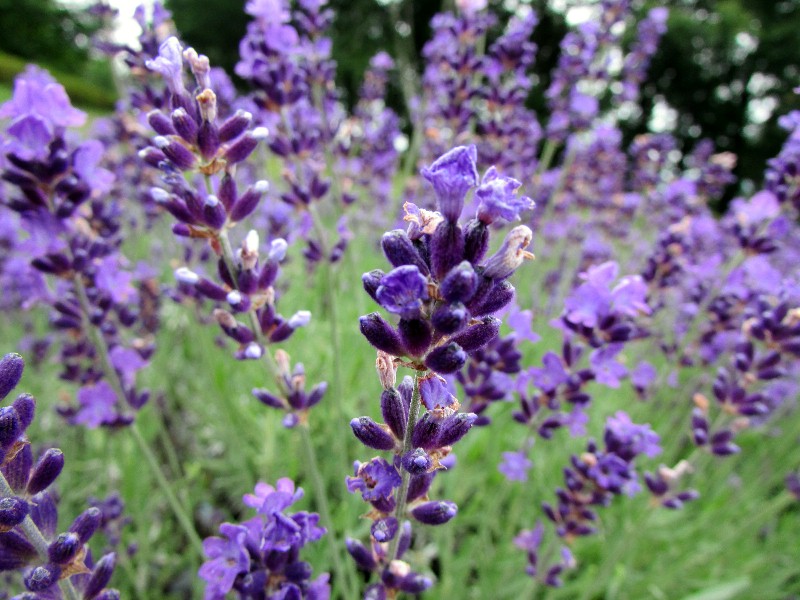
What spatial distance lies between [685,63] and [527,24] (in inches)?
733

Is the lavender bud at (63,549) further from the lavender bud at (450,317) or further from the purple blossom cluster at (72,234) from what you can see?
the purple blossom cluster at (72,234)

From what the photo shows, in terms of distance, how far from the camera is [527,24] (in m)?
2.65

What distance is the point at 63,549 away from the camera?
Answer: 0.77 metres

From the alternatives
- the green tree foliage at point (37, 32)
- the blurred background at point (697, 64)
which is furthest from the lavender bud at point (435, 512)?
the green tree foliage at point (37, 32)

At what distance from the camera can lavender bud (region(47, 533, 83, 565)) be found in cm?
77

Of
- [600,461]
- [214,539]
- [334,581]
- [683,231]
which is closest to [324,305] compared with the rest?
[334,581]

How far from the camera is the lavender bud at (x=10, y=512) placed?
0.69m

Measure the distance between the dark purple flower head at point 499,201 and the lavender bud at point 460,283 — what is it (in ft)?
0.26

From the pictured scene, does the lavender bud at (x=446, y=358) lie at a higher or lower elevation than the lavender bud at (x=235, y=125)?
lower

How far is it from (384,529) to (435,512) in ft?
0.31

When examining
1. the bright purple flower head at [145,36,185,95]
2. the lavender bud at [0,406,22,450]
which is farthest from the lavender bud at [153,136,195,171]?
the lavender bud at [0,406,22,450]

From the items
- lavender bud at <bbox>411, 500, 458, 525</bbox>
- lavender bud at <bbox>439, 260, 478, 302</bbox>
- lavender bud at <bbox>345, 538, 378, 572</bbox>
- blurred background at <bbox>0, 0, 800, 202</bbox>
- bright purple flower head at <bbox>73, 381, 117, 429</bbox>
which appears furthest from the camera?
blurred background at <bbox>0, 0, 800, 202</bbox>

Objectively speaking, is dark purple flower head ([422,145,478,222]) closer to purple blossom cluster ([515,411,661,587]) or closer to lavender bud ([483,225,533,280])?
lavender bud ([483,225,533,280])

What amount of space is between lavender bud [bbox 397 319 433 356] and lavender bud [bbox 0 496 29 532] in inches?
21.9
